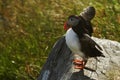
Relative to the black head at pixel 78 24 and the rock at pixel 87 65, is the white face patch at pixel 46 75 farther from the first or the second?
the black head at pixel 78 24

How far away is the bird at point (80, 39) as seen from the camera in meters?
6.05

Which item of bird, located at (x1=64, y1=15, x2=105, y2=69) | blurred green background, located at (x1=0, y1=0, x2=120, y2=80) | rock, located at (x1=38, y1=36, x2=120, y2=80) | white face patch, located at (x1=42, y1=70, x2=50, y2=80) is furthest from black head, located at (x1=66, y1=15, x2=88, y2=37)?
Answer: blurred green background, located at (x1=0, y1=0, x2=120, y2=80)

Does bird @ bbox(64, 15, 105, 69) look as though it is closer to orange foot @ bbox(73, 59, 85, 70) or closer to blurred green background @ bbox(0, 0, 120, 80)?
orange foot @ bbox(73, 59, 85, 70)

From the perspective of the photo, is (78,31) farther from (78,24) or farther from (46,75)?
(46,75)

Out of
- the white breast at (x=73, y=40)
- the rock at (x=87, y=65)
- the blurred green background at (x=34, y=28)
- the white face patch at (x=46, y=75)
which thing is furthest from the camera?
A: the blurred green background at (x=34, y=28)

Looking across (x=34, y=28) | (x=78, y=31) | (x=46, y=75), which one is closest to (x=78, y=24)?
(x=78, y=31)

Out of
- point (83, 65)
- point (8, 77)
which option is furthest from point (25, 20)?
point (83, 65)

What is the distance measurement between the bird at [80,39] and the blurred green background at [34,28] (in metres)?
2.47

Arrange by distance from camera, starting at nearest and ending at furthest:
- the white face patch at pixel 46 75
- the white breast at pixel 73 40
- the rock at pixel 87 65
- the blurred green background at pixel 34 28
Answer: the white breast at pixel 73 40, the rock at pixel 87 65, the white face patch at pixel 46 75, the blurred green background at pixel 34 28

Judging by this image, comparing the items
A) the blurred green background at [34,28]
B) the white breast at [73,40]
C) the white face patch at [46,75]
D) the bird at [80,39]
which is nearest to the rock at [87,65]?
the white face patch at [46,75]

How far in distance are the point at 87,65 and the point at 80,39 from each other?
2.26 ft

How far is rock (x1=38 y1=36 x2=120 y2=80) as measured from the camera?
6367 mm

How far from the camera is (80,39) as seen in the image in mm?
6082

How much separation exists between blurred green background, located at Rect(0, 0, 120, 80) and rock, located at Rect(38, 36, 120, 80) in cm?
116
